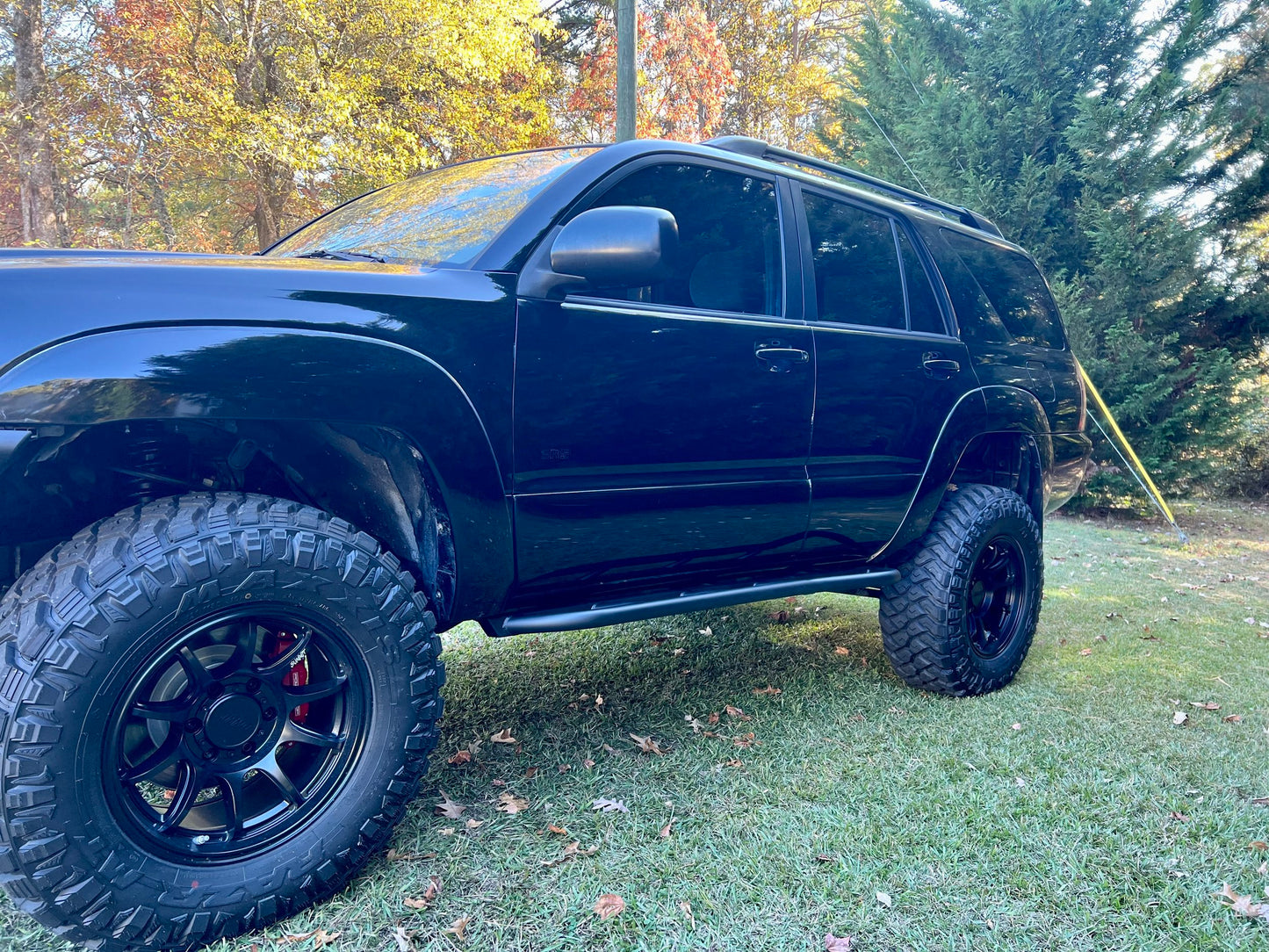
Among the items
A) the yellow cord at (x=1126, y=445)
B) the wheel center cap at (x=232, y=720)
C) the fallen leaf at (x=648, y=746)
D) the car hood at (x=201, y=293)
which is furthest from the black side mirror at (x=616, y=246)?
the yellow cord at (x=1126, y=445)

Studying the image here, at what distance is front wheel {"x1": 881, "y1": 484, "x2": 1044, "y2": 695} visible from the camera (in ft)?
10.4

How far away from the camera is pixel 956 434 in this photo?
10.6 ft

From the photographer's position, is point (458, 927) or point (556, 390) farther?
point (556, 390)

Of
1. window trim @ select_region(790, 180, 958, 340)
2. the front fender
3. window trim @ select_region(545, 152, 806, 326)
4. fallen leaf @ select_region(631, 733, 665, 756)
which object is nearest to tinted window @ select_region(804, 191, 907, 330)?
window trim @ select_region(790, 180, 958, 340)

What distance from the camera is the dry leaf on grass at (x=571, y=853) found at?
2.04 meters

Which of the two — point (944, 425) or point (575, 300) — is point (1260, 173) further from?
point (575, 300)

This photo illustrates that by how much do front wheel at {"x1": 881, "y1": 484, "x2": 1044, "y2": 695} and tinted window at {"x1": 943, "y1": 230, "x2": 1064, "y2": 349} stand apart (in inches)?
33.0

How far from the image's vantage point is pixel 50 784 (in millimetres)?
1497

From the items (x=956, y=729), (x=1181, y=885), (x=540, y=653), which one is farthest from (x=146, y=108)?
(x=1181, y=885)

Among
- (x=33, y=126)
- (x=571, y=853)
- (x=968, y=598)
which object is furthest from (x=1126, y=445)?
(x=33, y=126)

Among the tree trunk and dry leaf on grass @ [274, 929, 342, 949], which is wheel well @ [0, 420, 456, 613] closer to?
dry leaf on grass @ [274, 929, 342, 949]

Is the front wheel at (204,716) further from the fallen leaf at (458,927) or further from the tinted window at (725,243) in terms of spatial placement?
the tinted window at (725,243)

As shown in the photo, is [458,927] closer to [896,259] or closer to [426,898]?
[426,898]

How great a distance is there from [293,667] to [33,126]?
1365cm
